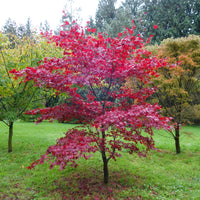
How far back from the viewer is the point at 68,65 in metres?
3.42

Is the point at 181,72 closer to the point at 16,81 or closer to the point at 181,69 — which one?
the point at 181,69

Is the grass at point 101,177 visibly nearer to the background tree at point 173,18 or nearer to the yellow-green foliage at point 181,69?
the yellow-green foliage at point 181,69

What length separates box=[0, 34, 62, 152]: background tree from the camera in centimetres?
522

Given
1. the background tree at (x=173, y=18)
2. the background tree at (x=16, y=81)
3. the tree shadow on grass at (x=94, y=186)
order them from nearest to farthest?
1. the tree shadow on grass at (x=94, y=186)
2. the background tree at (x=16, y=81)
3. the background tree at (x=173, y=18)

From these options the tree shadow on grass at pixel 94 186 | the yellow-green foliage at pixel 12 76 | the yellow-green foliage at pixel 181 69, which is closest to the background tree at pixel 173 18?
the yellow-green foliage at pixel 181 69

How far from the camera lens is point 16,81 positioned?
5379 mm

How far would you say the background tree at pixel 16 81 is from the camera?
522 centimetres

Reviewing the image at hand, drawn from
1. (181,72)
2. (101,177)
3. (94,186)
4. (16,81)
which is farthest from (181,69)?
(16,81)

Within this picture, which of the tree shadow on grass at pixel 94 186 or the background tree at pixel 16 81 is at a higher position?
the background tree at pixel 16 81

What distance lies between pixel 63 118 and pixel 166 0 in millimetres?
23654

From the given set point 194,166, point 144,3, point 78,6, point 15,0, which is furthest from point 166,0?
point 194,166

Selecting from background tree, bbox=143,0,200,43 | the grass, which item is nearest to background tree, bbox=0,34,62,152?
the grass

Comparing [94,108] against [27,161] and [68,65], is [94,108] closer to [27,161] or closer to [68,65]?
[68,65]

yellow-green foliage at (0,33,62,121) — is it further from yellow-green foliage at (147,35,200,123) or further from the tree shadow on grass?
yellow-green foliage at (147,35,200,123)
